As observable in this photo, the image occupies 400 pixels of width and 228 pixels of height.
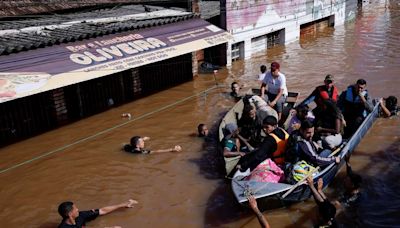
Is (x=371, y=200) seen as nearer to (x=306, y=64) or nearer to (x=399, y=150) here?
(x=399, y=150)

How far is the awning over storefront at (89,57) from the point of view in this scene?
10.0 meters

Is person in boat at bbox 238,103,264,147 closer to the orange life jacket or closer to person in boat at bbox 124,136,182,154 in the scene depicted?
the orange life jacket

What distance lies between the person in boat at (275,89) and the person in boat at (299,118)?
3.81ft

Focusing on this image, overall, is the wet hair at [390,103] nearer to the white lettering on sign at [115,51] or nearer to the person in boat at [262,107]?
the person in boat at [262,107]

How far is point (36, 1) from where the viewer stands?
646 inches

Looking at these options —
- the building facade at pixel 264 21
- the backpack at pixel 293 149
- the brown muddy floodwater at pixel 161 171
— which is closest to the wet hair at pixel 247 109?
the brown muddy floodwater at pixel 161 171

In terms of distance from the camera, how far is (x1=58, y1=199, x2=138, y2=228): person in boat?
659 cm

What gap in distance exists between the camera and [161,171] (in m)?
9.83

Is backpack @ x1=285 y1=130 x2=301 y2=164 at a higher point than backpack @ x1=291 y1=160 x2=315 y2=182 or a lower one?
higher

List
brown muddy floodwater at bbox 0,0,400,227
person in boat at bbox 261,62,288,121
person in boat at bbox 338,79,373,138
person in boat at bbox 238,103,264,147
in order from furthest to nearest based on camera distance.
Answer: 1. person in boat at bbox 261,62,288,121
2. person in boat at bbox 338,79,373,138
3. person in boat at bbox 238,103,264,147
4. brown muddy floodwater at bbox 0,0,400,227

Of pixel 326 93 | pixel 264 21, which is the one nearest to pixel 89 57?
pixel 326 93

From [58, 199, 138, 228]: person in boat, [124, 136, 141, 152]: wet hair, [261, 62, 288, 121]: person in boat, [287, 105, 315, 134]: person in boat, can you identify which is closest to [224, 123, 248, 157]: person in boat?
[287, 105, 315, 134]: person in boat

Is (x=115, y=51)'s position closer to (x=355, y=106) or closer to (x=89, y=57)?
(x=89, y=57)

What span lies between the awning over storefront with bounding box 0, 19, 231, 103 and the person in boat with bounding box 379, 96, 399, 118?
6512mm
